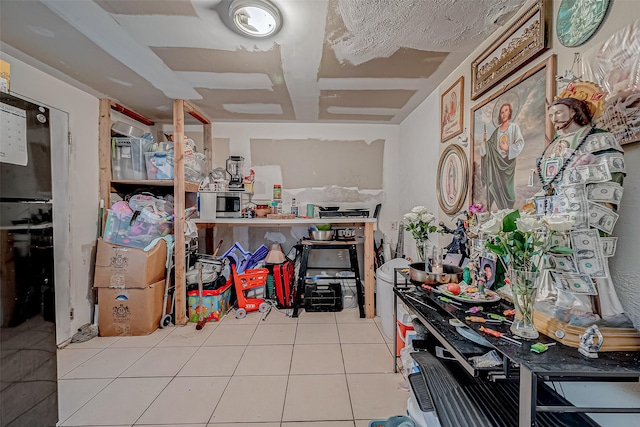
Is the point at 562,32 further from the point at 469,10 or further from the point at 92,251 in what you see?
the point at 92,251

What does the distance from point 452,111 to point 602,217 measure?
4.94ft

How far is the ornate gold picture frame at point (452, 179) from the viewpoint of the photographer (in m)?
1.97

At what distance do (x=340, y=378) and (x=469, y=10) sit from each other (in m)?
2.36

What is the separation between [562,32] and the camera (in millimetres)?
1167

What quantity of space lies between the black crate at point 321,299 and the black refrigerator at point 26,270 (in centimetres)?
202

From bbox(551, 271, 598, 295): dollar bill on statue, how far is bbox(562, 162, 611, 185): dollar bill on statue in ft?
1.07

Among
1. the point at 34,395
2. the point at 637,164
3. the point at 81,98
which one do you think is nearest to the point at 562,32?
the point at 637,164

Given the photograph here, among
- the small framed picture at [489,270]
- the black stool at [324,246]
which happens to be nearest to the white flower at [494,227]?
the small framed picture at [489,270]

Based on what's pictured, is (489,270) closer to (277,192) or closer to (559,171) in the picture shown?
(559,171)

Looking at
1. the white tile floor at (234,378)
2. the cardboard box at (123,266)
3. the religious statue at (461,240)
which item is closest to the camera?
the white tile floor at (234,378)

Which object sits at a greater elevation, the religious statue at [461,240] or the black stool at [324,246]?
the religious statue at [461,240]

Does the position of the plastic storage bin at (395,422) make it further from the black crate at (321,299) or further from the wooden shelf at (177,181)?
the wooden shelf at (177,181)

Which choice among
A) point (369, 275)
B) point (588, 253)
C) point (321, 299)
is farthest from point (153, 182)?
point (588, 253)

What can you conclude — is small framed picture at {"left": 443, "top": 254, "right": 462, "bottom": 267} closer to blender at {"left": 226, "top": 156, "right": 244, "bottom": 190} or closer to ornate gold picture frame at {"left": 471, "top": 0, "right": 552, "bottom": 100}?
ornate gold picture frame at {"left": 471, "top": 0, "right": 552, "bottom": 100}
